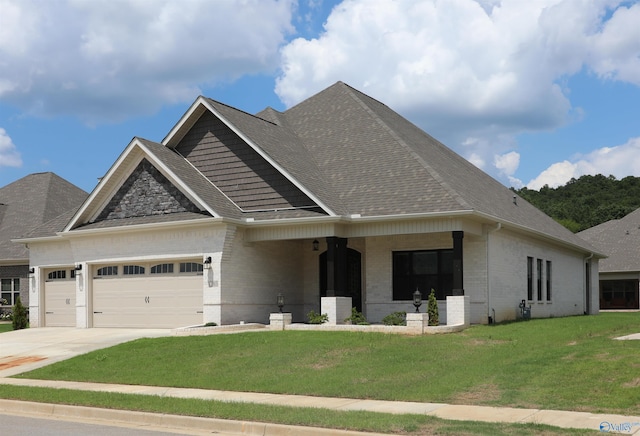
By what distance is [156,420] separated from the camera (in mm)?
12938

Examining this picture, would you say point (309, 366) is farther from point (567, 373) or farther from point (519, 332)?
point (519, 332)

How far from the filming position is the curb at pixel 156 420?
37.7ft

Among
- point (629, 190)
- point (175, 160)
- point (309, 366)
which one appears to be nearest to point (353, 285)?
point (175, 160)

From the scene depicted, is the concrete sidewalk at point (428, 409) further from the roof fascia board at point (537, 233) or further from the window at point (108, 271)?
the window at point (108, 271)

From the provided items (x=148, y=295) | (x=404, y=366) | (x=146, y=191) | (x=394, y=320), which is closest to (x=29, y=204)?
(x=146, y=191)

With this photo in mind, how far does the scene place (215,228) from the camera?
25.9 m

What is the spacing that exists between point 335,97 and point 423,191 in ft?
32.1

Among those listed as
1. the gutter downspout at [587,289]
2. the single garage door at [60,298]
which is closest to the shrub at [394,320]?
the single garage door at [60,298]

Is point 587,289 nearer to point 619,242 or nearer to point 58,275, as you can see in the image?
point 619,242

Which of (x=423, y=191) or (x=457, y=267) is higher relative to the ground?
(x=423, y=191)

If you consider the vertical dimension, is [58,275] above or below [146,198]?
below

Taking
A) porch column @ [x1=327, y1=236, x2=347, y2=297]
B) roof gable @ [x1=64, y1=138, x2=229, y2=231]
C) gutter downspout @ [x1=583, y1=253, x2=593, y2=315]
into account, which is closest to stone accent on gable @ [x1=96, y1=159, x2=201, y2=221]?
roof gable @ [x1=64, y1=138, x2=229, y2=231]

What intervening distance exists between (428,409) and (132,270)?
17661mm

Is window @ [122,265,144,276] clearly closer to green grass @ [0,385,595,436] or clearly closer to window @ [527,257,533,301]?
green grass @ [0,385,595,436]
